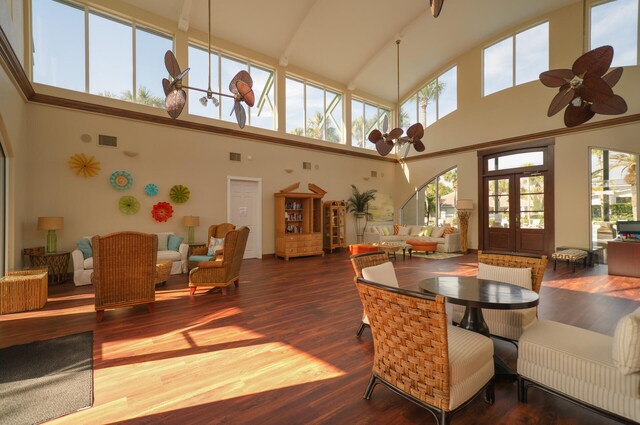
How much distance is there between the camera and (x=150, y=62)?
6934 millimetres

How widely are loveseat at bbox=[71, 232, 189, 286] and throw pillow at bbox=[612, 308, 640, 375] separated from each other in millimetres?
6132

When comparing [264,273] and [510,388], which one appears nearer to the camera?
[510,388]

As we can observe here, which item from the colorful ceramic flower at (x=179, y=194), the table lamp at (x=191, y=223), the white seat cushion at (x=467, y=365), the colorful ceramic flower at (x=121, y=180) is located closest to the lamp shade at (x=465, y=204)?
the table lamp at (x=191, y=223)

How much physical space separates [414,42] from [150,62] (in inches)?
289

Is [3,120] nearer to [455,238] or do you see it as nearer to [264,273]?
[264,273]

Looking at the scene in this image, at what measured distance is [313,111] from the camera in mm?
9914

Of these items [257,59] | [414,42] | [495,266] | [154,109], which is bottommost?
[495,266]

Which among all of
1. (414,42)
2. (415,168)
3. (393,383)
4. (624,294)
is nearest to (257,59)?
(414,42)

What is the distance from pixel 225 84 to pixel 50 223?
16.3 feet

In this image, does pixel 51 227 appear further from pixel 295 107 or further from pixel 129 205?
pixel 295 107

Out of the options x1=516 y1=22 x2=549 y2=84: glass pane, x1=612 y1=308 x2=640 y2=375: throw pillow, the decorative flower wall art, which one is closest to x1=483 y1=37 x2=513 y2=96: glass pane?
x1=516 y1=22 x2=549 y2=84: glass pane

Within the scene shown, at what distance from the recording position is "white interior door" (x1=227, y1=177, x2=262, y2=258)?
320 inches

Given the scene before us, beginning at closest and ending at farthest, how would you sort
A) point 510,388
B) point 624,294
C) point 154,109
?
Result: point 510,388
point 624,294
point 154,109

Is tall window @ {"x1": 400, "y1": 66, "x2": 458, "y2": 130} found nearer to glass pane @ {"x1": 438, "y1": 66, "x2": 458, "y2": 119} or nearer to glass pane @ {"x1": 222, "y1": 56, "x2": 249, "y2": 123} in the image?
glass pane @ {"x1": 438, "y1": 66, "x2": 458, "y2": 119}
